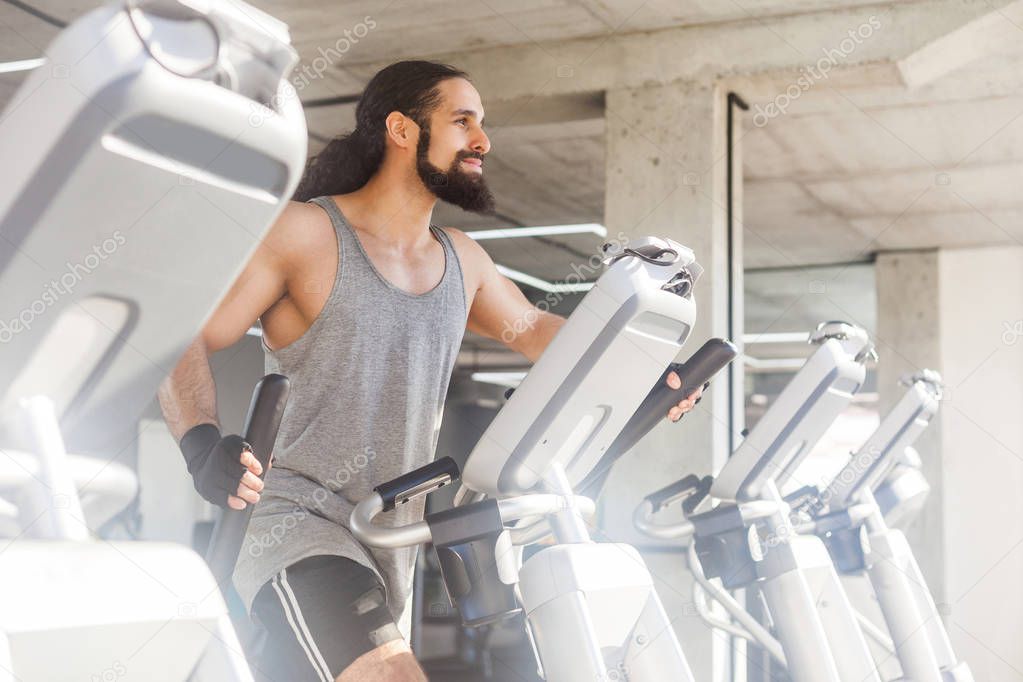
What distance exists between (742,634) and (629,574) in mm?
1441

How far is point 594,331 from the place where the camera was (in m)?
1.48

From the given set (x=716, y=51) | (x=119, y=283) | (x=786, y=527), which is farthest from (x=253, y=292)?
(x=716, y=51)

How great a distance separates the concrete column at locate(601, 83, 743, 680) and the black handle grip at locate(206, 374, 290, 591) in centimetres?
336

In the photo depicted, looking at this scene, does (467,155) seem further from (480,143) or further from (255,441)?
(255,441)

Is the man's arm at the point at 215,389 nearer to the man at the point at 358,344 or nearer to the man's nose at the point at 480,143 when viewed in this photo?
the man at the point at 358,344

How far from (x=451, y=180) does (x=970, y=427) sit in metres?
6.90

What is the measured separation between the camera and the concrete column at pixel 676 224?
176 inches

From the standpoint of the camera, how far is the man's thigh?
5.25ft

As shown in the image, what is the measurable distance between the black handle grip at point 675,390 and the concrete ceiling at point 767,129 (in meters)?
2.81

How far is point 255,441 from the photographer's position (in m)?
1.06
